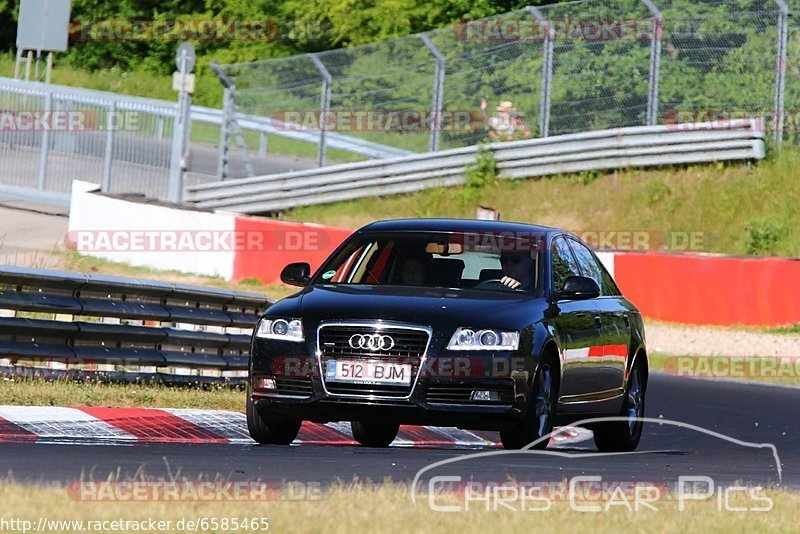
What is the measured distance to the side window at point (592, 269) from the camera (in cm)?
1170

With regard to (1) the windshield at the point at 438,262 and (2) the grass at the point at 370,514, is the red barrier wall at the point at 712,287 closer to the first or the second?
(1) the windshield at the point at 438,262

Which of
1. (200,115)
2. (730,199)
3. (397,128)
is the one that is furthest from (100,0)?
(730,199)

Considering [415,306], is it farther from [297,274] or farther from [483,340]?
[297,274]

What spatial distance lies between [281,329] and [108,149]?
2078 centimetres

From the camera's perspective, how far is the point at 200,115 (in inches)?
1523

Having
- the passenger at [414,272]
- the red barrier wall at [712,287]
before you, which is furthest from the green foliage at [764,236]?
the passenger at [414,272]

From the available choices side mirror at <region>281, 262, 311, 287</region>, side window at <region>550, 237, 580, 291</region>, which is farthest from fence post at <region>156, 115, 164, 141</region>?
side mirror at <region>281, 262, 311, 287</region>

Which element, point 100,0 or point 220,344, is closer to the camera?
point 220,344

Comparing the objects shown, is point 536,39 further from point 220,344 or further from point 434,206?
point 220,344

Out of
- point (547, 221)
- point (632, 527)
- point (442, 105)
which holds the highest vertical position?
point (442, 105)

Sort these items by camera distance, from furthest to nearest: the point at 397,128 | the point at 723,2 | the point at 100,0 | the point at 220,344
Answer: the point at 100,0 → the point at 397,128 → the point at 723,2 → the point at 220,344

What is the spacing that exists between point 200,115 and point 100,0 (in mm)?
14618

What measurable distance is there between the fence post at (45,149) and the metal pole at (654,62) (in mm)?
10818

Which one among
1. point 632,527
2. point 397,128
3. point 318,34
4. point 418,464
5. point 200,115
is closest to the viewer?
point 632,527
